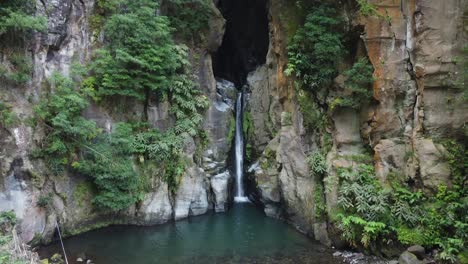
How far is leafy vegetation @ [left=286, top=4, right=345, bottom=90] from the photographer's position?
1480cm

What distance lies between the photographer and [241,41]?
83.0ft

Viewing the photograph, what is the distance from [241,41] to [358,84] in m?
12.9

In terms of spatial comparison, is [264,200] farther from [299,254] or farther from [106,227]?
[106,227]

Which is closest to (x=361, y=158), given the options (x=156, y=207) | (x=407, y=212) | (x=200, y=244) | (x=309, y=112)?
(x=407, y=212)

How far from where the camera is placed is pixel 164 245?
13984 millimetres

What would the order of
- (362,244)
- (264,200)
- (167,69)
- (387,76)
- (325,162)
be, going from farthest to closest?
(264,200)
(167,69)
(325,162)
(387,76)
(362,244)

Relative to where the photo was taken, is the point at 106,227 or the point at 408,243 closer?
the point at 408,243

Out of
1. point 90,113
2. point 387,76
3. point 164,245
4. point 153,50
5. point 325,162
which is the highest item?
point 153,50

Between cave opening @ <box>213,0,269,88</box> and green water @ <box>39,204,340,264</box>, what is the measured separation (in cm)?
1140

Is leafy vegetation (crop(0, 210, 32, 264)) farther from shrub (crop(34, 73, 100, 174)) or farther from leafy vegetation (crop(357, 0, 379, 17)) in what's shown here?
leafy vegetation (crop(357, 0, 379, 17))

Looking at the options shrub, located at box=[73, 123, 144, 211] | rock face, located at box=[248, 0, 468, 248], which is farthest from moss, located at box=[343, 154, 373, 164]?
shrub, located at box=[73, 123, 144, 211]

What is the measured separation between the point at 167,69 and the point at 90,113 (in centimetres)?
386

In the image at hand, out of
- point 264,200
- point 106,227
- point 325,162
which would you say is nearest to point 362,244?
point 325,162

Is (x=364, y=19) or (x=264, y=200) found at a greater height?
(x=364, y=19)
